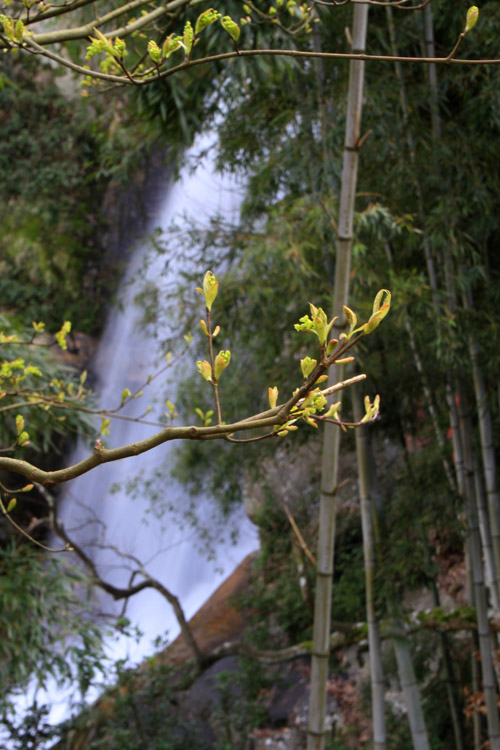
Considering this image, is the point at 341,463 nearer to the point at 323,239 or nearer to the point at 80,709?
the point at 80,709

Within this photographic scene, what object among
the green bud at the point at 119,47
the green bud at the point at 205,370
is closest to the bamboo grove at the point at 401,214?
the green bud at the point at 119,47

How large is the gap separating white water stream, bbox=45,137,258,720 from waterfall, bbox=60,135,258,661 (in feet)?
0.03

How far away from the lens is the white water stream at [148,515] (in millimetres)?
6746

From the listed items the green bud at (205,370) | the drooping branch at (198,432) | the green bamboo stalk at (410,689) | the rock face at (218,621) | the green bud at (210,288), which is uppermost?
the rock face at (218,621)

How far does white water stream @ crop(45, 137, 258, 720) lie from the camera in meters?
6.75

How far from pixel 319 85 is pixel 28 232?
604cm

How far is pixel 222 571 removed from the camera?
664 cm

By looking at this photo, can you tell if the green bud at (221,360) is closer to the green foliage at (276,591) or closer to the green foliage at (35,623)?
the green foliage at (35,623)

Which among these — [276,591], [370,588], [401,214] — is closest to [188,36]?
[401,214]

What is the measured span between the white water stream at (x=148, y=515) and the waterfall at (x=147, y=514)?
1 cm

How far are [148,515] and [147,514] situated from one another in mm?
67

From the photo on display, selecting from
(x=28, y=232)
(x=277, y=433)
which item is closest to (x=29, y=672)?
(x=277, y=433)

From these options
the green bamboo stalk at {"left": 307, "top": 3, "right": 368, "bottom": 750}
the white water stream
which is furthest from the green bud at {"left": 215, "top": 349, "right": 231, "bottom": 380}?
the white water stream

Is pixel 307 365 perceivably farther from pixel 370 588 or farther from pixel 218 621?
pixel 218 621
